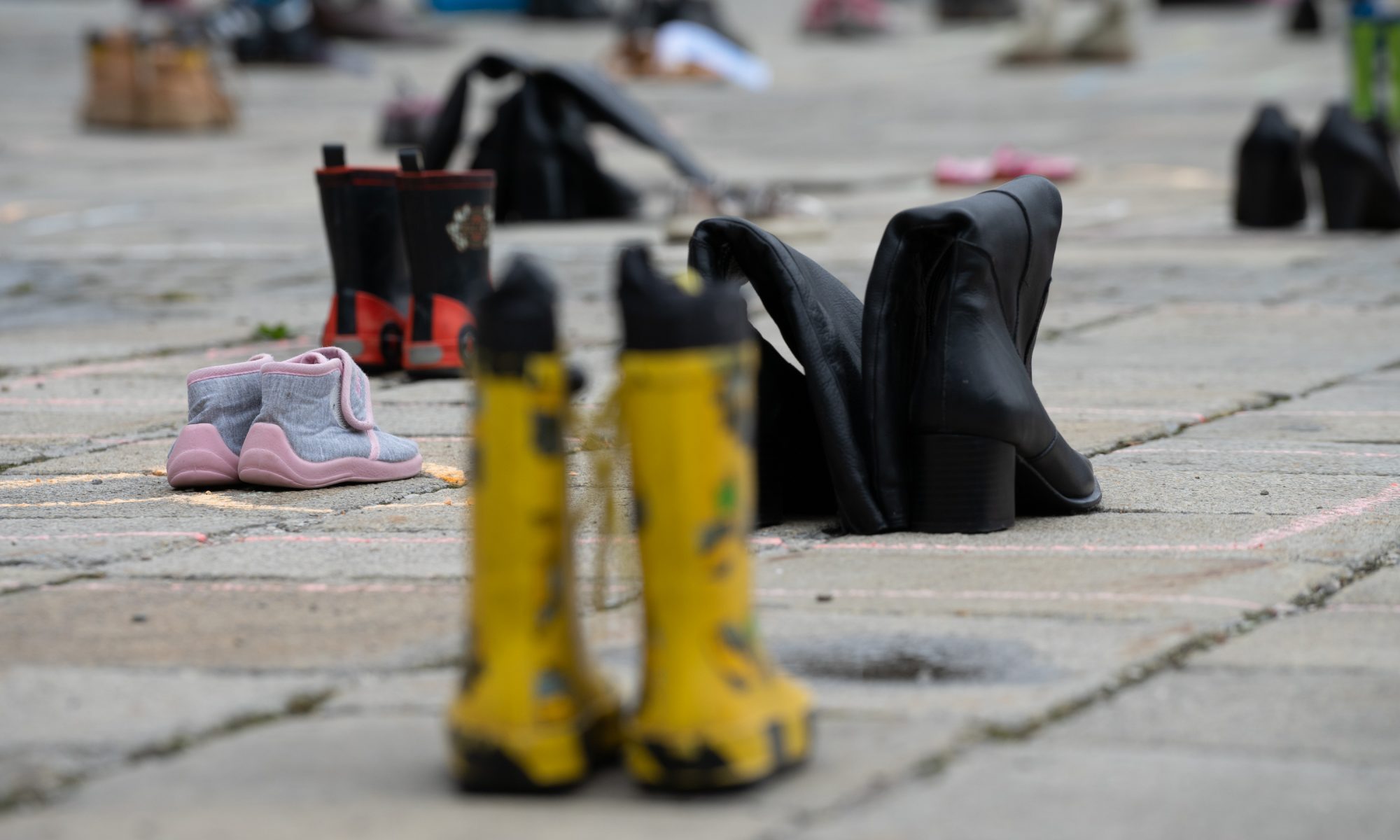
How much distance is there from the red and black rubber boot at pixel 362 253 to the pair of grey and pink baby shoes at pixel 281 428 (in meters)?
1.62

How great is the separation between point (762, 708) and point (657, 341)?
1.72 feet

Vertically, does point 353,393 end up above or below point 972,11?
below

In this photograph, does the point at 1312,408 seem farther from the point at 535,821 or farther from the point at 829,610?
the point at 535,821

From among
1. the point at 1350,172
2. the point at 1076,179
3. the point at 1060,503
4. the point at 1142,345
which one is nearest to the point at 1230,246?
the point at 1350,172

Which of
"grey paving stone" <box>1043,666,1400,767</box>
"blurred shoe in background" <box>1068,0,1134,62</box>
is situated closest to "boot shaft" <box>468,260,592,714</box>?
"grey paving stone" <box>1043,666,1400,767</box>

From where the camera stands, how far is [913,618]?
3598mm

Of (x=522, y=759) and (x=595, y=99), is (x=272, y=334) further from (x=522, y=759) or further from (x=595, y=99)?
(x=522, y=759)

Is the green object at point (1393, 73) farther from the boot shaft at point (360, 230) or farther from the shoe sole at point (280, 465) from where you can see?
the shoe sole at point (280, 465)

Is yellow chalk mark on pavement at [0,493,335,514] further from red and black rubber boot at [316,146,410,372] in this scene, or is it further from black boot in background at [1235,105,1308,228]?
black boot in background at [1235,105,1308,228]

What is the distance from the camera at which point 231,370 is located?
16.3 feet

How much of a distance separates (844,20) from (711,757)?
3439 cm

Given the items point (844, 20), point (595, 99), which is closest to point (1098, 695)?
point (595, 99)

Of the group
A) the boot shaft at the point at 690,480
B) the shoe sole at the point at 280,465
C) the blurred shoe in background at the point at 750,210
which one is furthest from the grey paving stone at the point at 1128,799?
the blurred shoe in background at the point at 750,210

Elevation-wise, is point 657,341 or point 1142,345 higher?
point 657,341
